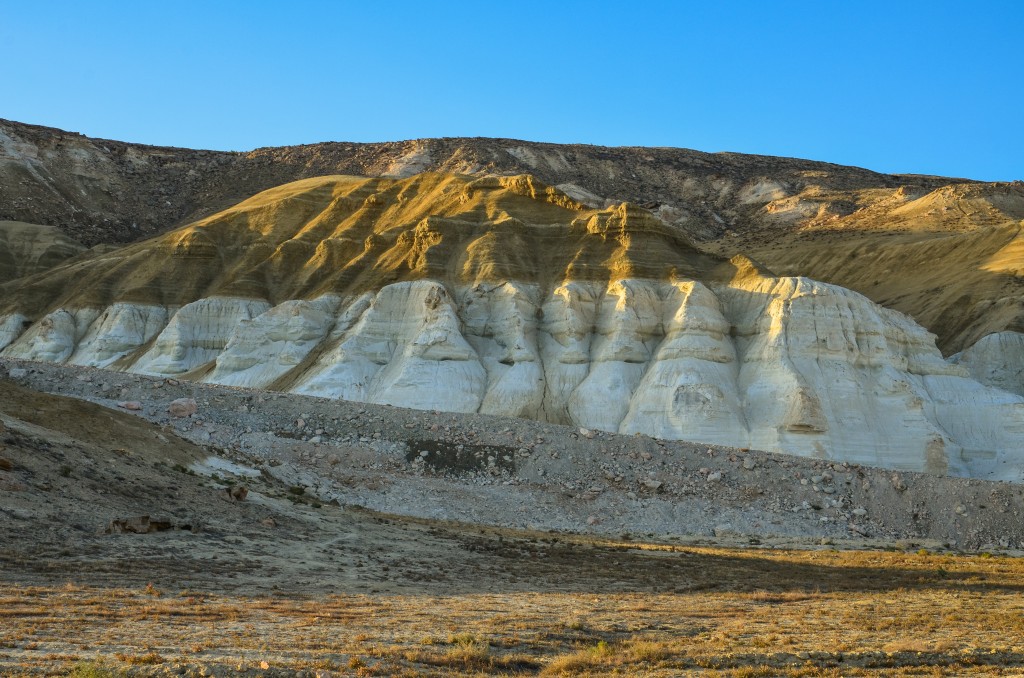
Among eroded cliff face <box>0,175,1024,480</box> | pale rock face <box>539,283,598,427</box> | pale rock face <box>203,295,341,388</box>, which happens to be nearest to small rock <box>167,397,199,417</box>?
eroded cliff face <box>0,175,1024,480</box>

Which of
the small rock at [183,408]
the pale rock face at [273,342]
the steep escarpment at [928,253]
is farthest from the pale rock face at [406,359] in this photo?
the steep escarpment at [928,253]

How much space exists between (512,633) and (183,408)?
84.0 ft

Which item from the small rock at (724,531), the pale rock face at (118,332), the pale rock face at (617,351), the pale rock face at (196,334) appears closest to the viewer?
the small rock at (724,531)

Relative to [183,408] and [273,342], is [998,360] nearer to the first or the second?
[273,342]

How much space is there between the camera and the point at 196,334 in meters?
66.5

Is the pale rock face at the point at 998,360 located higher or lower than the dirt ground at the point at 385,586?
higher

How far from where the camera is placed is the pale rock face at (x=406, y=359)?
50.9 metres

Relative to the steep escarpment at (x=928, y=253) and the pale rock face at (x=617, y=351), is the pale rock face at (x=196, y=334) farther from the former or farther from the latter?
the steep escarpment at (x=928, y=253)

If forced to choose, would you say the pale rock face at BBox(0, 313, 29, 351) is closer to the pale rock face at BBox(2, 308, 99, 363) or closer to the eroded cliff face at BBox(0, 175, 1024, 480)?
the eroded cliff face at BBox(0, 175, 1024, 480)

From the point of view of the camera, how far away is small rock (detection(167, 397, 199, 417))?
3628cm

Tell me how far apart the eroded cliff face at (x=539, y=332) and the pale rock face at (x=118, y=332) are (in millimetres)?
154

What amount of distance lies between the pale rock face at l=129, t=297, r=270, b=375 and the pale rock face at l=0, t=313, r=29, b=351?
13.8 meters

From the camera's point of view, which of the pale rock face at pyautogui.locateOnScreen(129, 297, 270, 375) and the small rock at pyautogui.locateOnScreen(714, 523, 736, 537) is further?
the pale rock face at pyautogui.locateOnScreen(129, 297, 270, 375)

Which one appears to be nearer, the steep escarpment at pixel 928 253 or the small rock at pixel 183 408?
the small rock at pixel 183 408
